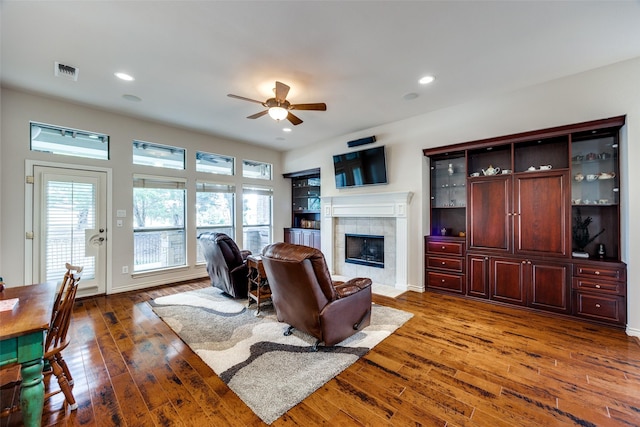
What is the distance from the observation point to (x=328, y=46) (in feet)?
8.70

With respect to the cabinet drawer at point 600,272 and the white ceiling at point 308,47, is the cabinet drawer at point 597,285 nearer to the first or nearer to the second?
the cabinet drawer at point 600,272

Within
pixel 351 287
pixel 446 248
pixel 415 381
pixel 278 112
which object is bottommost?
pixel 415 381

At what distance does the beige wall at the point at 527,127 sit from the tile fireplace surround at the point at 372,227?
0.18 meters

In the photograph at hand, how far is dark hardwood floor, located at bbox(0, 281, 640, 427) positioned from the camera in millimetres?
1761

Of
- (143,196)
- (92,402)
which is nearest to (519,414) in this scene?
(92,402)

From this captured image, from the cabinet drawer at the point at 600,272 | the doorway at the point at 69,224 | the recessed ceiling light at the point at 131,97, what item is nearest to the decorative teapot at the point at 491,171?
the cabinet drawer at the point at 600,272

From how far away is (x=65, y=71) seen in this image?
9.98 feet

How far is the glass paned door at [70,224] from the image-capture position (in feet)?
12.5

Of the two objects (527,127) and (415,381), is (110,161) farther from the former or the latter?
(527,127)

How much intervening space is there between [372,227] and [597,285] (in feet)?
10.3

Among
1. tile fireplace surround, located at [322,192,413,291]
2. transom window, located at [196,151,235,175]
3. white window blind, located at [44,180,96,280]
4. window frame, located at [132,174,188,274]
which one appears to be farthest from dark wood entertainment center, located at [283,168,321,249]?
white window blind, located at [44,180,96,280]

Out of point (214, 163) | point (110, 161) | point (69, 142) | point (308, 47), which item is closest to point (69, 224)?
point (110, 161)

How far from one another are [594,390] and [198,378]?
313 cm

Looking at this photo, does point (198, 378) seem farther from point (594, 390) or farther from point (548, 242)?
point (548, 242)
